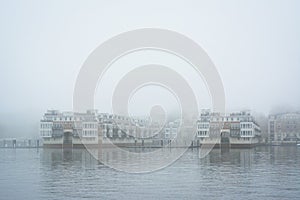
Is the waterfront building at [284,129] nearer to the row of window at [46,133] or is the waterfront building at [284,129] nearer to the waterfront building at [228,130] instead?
the waterfront building at [228,130]

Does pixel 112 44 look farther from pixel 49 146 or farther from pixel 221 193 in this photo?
pixel 49 146

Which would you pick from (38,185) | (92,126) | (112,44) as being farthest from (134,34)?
(92,126)

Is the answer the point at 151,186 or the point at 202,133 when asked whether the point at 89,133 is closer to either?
the point at 202,133

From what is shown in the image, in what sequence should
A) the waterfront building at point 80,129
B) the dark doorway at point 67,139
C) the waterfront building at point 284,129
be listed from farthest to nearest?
the waterfront building at point 284,129
the dark doorway at point 67,139
the waterfront building at point 80,129

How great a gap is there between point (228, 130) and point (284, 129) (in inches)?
1088

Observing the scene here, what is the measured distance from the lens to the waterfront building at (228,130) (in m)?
72.6

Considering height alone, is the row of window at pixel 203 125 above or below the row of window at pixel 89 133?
above

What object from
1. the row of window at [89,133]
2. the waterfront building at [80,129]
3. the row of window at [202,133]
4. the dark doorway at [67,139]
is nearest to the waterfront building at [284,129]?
the row of window at [202,133]

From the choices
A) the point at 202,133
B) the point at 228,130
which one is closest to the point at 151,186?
the point at 228,130

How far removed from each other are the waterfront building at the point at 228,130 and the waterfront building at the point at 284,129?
71.4 ft

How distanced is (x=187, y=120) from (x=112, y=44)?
47.4m

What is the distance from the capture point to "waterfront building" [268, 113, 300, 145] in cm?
9281

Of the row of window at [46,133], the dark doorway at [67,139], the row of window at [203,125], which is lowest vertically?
the dark doorway at [67,139]

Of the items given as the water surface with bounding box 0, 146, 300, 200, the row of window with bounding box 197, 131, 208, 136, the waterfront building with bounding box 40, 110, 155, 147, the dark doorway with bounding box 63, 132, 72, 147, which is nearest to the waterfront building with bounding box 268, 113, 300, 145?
the row of window with bounding box 197, 131, 208, 136
